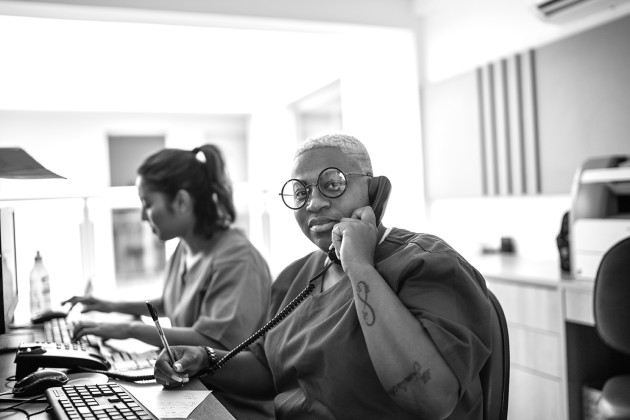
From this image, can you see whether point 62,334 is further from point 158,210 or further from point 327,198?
→ point 327,198

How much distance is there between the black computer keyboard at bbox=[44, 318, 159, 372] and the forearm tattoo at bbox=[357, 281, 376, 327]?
27.4 inches

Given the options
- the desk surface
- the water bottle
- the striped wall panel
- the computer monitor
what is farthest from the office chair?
the water bottle

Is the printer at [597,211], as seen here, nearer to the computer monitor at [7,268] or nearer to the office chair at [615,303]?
the office chair at [615,303]

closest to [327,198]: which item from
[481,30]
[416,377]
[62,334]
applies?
[416,377]

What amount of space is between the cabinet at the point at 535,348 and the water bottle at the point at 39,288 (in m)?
2.10

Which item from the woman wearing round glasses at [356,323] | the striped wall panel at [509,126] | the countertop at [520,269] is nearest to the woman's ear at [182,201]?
the woman wearing round glasses at [356,323]

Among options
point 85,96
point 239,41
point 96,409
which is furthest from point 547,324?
point 85,96

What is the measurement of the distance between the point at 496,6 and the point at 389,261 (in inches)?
114

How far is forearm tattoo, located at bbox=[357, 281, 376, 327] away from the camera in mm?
1126

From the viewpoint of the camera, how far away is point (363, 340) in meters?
1.20

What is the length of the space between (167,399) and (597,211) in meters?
2.00

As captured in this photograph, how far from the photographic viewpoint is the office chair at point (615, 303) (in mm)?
1721

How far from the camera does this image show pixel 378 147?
3.67 m

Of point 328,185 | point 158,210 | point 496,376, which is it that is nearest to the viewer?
point 496,376
